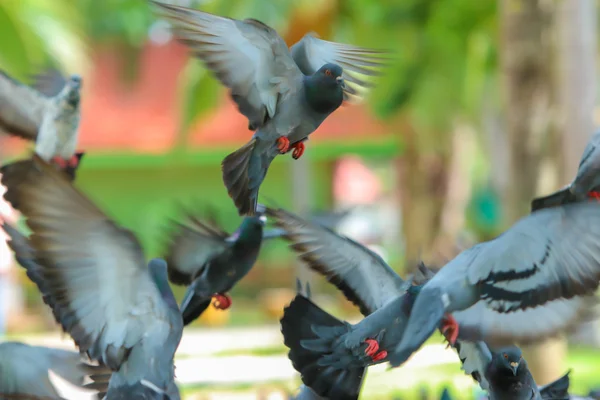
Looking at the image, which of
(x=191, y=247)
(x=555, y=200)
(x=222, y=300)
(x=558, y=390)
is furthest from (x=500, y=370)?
(x=191, y=247)

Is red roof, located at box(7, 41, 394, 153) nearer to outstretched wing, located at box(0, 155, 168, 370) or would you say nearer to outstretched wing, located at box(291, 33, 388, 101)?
outstretched wing, located at box(291, 33, 388, 101)

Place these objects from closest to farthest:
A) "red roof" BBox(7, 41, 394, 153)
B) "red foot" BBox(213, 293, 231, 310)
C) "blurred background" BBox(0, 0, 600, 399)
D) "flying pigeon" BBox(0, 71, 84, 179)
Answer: "red foot" BBox(213, 293, 231, 310)
"flying pigeon" BBox(0, 71, 84, 179)
"blurred background" BBox(0, 0, 600, 399)
"red roof" BBox(7, 41, 394, 153)

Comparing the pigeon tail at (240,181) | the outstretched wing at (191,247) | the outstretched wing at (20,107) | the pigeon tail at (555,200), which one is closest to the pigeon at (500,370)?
the pigeon tail at (555,200)

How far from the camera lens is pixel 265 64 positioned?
6.75ft

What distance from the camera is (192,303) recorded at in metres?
2.39

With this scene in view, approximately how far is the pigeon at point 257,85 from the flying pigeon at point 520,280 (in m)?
0.53

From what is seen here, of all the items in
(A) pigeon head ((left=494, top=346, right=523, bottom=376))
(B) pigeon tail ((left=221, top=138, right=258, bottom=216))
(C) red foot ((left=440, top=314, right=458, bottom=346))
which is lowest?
(A) pigeon head ((left=494, top=346, right=523, bottom=376))

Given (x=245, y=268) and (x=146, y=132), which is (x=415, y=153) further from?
Answer: (x=245, y=268)

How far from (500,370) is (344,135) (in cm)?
1648

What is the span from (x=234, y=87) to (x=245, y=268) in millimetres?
568

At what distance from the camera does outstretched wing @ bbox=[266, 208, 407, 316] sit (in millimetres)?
2248

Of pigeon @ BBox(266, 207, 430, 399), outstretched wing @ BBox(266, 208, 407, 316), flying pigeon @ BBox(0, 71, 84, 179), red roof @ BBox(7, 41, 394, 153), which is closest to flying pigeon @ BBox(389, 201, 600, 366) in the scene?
pigeon @ BBox(266, 207, 430, 399)

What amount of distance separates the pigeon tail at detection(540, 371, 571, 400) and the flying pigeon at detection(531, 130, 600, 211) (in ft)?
2.24

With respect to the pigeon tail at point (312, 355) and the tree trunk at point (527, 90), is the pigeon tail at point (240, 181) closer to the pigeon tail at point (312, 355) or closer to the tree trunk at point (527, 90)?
the pigeon tail at point (312, 355)
